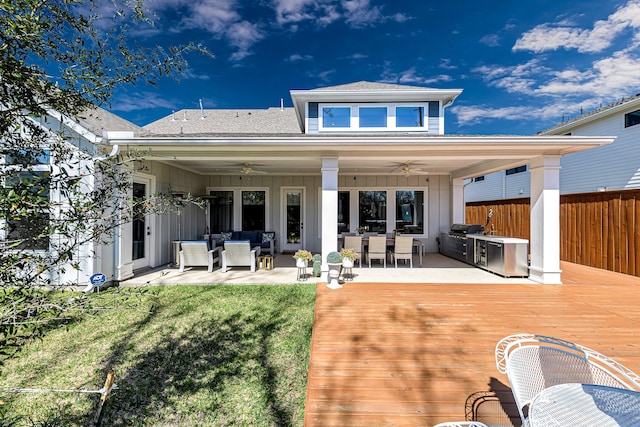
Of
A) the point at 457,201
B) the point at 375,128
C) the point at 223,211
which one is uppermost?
the point at 375,128

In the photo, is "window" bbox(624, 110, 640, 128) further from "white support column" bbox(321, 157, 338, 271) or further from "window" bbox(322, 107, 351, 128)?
"white support column" bbox(321, 157, 338, 271)

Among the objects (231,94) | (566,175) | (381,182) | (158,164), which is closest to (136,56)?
(158,164)

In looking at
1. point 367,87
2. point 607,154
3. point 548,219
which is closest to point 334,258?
point 548,219

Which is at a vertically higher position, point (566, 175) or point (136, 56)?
point (566, 175)

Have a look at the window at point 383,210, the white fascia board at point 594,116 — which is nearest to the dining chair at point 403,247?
the window at point 383,210

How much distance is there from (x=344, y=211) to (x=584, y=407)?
8.82 m

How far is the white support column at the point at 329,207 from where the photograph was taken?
231 inches

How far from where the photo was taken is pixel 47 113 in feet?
4.60

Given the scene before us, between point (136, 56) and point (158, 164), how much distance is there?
638 cm

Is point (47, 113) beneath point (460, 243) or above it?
above

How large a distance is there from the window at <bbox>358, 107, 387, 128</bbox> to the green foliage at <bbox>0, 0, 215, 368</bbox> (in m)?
7.62

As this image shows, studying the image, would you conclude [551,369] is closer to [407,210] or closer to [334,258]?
[334,258]

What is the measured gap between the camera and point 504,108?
2606cm

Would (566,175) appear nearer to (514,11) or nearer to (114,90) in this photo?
(514,11)
